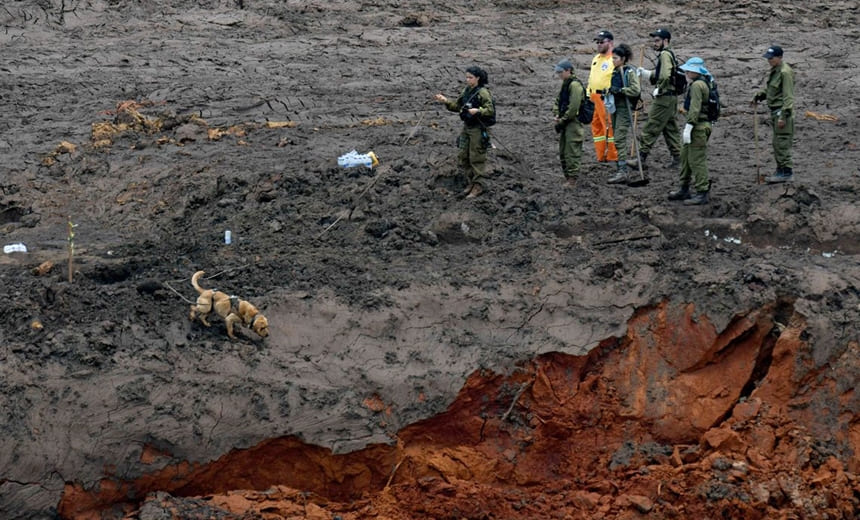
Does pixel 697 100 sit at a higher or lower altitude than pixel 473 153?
higher

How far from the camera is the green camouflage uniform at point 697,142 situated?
12.1 m

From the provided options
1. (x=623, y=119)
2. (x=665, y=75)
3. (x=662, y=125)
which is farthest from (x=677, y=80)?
(x=623, y=119)

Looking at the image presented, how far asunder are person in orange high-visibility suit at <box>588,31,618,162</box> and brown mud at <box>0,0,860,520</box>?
0.30 metres

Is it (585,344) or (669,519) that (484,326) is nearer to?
(585,344)

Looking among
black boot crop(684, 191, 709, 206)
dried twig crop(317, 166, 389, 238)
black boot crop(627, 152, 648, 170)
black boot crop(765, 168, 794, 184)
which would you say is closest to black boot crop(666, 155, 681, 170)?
black boot crop(627, 152, 648, 170)

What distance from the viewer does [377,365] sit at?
409 inches

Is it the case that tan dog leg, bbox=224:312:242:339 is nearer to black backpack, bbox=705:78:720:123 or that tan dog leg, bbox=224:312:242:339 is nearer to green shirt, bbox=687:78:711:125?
green shirt, bbox=687:78:711:125

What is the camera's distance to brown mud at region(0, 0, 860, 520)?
983 cm

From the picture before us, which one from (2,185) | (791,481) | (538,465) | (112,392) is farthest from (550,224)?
(2,185)

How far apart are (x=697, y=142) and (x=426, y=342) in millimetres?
3733

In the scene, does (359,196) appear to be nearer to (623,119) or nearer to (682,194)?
(623,119)

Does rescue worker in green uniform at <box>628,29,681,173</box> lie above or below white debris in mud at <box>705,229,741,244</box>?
above

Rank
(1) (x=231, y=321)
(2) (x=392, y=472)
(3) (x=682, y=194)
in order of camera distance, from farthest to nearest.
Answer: (3) (x=682, y=194) < (1) (x=231, y=321) < (2) (x=392, y=472)

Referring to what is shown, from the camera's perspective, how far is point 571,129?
1270cm
